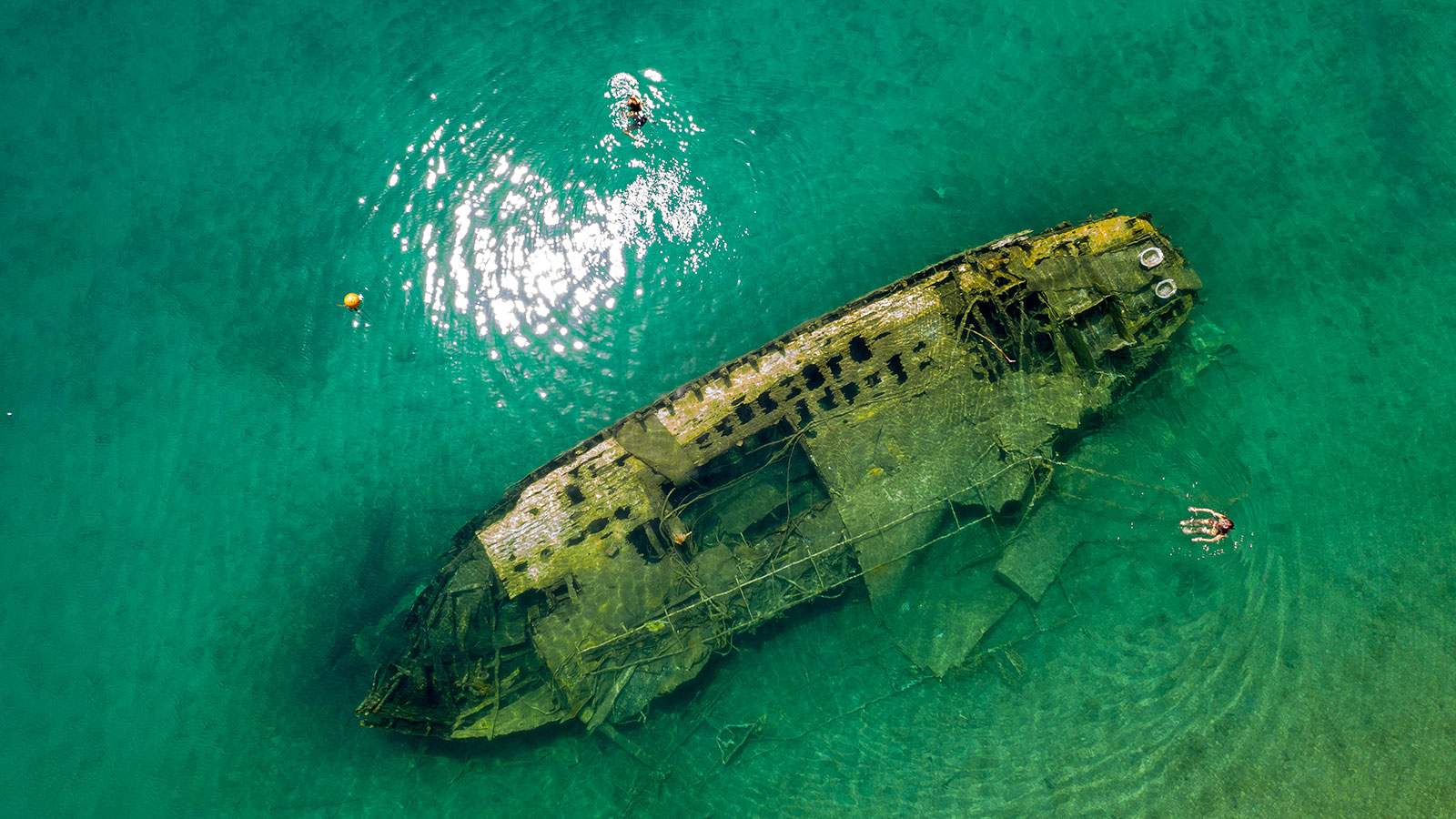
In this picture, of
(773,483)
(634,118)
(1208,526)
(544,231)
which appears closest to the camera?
(773,483)

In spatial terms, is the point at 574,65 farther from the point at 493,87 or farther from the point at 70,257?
the point at 70,257

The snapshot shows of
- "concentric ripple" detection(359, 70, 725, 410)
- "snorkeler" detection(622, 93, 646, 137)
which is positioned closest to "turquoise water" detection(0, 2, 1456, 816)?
"concentric ripple" detection(359, 70, 725, 410)

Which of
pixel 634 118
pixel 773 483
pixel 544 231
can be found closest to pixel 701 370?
pixel 773 483

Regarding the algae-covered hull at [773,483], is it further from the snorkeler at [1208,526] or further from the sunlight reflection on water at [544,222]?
the snorkeler at [1208,526]

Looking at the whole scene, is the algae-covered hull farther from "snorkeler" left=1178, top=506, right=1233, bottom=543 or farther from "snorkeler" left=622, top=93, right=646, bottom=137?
"snorkeler" left=622, top=93, right=646, bottom=137

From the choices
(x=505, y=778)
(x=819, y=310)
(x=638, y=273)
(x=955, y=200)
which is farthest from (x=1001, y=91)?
(x=505, y=778)

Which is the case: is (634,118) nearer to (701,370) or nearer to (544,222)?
(544,222)
